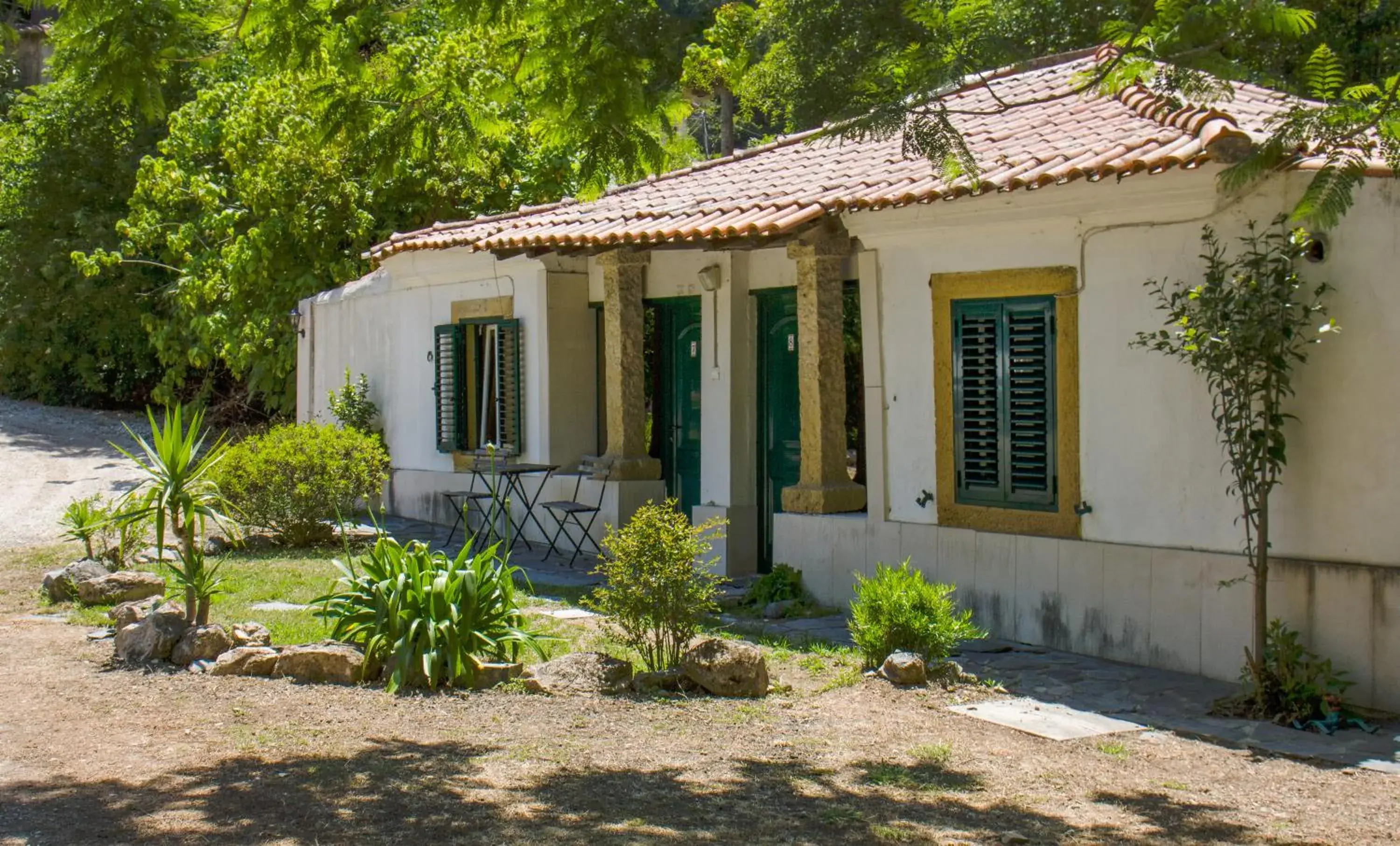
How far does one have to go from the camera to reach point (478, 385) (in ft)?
→ 46.2

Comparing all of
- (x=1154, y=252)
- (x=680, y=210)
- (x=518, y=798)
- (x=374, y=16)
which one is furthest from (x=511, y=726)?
(x=680, y=210)

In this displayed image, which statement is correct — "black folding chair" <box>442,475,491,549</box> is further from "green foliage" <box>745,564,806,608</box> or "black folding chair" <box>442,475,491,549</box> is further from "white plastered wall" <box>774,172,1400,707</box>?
"white plastered wall" <box>774,172,1400,707</box>

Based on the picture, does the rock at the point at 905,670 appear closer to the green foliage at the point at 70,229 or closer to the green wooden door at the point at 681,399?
the green wooden door at the point at 681,399

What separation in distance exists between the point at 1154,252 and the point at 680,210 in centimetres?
429

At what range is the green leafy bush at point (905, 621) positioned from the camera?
7.56 metres

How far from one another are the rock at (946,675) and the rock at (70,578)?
233 inches

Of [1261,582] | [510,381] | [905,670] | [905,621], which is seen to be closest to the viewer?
[1261,582]

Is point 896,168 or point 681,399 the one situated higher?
point 896,168

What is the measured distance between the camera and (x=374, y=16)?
25.1 feet

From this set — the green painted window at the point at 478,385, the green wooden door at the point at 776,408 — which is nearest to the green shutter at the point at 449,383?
the green painted window at the point at 478,385

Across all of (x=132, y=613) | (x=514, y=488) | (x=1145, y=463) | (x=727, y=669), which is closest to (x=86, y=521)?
(x=132, y=613)

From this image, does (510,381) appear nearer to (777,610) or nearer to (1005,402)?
(777,610)

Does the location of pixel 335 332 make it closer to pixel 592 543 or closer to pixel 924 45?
pixel 592 543

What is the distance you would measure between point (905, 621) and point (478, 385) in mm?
7449
